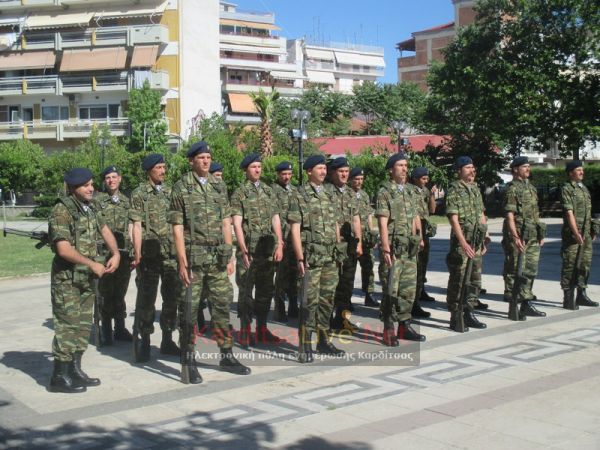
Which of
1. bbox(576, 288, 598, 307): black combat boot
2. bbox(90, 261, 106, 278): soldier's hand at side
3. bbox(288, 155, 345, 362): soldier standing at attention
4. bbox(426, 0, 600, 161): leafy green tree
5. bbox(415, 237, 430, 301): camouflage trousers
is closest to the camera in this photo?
bbox(90, 261, 106, 278): soldier's hand at side

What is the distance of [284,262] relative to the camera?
10305mm

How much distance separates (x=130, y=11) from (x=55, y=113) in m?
9.05

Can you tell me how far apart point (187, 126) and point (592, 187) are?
26544 millimetres

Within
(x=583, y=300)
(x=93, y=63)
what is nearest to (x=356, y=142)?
(x=93, y=63)

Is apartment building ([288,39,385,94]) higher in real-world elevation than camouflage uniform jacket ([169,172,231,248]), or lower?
higher

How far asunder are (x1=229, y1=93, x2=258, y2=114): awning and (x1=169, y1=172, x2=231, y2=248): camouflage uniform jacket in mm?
60400

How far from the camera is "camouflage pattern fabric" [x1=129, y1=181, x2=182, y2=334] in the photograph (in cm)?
808

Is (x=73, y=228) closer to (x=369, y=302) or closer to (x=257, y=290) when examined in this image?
(x=257, y=290)

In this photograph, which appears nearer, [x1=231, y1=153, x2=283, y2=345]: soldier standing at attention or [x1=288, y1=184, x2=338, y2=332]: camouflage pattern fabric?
[x1=288, y1=184, x2=338, y2=332]: camouflage pattern fabric

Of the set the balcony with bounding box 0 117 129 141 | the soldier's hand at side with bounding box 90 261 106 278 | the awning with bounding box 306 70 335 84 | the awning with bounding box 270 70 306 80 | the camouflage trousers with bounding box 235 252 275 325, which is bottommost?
the camouflage trousers with bounding box 235 252 275 325

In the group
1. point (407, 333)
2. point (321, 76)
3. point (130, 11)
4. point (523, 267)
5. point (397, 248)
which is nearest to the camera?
point (397, 248)

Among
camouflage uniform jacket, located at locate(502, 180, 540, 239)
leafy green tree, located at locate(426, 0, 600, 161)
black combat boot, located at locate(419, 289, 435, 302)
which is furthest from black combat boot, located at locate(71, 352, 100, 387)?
leafy green tree, located at locate(426, 0, 600, 161)

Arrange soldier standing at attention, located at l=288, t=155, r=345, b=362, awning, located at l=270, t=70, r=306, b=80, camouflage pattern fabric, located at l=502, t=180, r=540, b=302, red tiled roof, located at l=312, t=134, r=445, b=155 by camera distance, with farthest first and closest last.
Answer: awning, located at l=270, t=70, r=306, b=80 < red tiled roof, located at l=312, t=134, r=445, b=155 < camouflage pattern fabric, located at l=502, t=180, r=540, b=302 < soldier standing at attention, located at l=288, t=155, r=345, b=362

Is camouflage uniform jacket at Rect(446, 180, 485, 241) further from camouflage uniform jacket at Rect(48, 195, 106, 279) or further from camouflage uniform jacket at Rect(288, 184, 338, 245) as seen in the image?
camouflage uniform jacket at Rect(48, 195, 106, 279)
